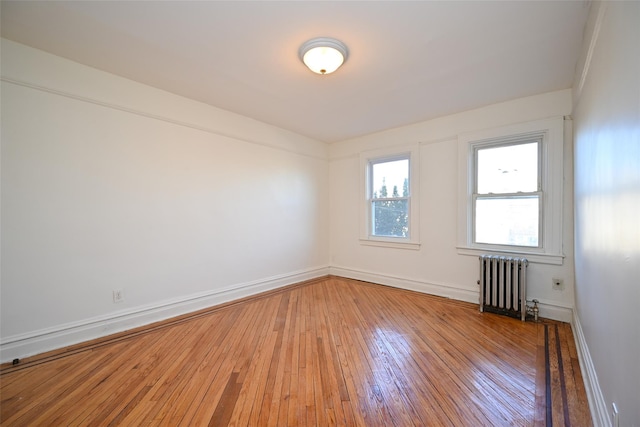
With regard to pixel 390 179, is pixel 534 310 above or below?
below

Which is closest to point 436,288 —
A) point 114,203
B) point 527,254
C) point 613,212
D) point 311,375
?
point 527,254

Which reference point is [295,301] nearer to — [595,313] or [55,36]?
[595,313]

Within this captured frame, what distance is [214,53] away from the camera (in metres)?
2.30

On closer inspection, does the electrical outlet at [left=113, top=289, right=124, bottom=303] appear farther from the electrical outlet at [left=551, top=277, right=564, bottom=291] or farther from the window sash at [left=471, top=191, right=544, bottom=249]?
the electrical outlet at [left=551, top=277, right=564, bottom=291]

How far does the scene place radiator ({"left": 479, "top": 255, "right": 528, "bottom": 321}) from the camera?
2.99 meters

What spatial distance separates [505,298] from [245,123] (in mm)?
4205

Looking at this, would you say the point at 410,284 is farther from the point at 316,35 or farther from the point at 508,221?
the point at 316,35

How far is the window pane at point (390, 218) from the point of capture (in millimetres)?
4312

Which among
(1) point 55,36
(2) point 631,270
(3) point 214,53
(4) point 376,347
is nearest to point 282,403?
(4) point 376,347

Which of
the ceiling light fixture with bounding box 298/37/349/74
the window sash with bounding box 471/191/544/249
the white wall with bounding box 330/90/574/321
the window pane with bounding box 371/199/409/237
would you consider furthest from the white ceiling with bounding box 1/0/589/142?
the window pane with bounding box 371/199/409/237

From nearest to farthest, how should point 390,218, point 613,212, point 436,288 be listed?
1. point 613,212
2. point 436,288
3. point 390,218

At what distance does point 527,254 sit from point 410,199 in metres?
1.68

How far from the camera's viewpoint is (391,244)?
4.38m

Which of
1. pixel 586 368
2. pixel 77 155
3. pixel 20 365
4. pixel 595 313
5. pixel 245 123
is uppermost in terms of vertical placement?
pixel 245 123
